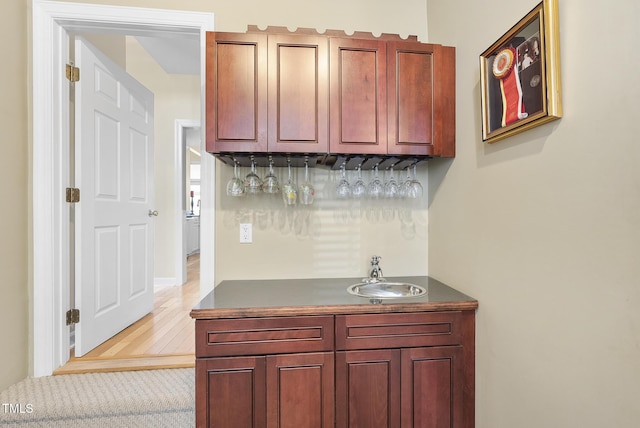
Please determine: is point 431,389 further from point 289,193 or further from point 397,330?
point 289,193

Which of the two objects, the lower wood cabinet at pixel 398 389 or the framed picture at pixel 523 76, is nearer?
the framed picture at pixel 523 76

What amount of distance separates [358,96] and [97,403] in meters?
2.01

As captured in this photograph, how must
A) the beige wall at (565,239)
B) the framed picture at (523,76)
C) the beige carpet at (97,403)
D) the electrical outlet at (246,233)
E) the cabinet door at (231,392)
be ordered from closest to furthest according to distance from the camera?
the beige wall at (565,239), the framed picture at (523,76), the cabinet door at (231,392), the beige carpet at (97,403), the electrical outlet at (246,233)

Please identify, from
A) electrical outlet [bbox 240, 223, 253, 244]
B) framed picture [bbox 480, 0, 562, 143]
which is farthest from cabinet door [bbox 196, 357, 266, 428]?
framed picture [bbox 480, 0, 562, 143]

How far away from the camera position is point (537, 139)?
1029mm

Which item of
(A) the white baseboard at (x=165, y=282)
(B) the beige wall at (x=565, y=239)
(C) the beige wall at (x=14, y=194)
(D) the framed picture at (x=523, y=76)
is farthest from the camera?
(A) the white baseboard at (x=165, y=282)

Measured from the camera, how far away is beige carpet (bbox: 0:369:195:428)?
1446mm

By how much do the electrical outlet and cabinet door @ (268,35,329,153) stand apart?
0.55m

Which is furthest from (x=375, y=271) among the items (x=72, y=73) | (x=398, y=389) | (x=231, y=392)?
(x=72, y=73)

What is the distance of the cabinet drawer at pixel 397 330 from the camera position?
4.24 feet

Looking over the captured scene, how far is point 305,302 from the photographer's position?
1.34m

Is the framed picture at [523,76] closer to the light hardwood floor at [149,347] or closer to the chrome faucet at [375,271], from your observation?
the chrome faucet at [375,271]

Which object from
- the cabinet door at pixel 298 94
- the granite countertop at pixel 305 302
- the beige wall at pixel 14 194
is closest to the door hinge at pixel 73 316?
the beige wall at pixel 14 194

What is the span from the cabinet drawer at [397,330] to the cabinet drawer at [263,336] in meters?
0.07
